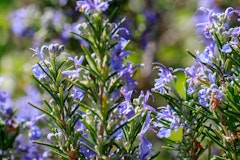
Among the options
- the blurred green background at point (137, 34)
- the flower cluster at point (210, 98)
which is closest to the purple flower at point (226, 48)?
the flower cluster at point (210, 98)

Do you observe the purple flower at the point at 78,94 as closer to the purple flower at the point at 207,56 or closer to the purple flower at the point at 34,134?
the purple flower at the point at 207,56

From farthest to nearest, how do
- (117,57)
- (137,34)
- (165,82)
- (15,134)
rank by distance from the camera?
(137,34)
(15,134)
(165,82)
(117,57)

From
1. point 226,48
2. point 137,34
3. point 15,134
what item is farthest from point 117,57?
point 137,34

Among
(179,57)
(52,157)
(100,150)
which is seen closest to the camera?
Result: (100,150)

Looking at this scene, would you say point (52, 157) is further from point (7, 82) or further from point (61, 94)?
point (7, 82)

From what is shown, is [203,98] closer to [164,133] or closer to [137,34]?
[164,133]

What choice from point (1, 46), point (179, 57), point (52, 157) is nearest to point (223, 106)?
point (52, 157)

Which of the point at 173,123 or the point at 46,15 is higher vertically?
the point at 46,15

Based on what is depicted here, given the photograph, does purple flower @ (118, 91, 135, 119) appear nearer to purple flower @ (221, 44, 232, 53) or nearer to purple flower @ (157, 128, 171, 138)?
purple flower @ (157, 128, 171, 138)
